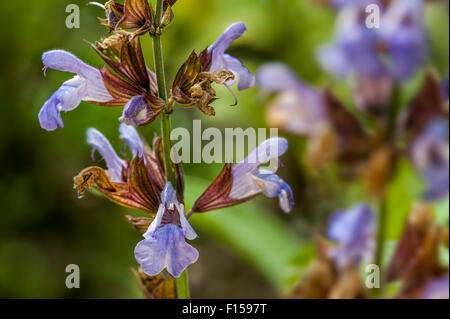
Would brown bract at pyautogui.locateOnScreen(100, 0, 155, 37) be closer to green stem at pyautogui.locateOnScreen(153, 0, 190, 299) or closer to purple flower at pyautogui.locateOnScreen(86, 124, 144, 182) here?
green stem at pyautogui.locateOnScreen(153, 0, 190, 299)

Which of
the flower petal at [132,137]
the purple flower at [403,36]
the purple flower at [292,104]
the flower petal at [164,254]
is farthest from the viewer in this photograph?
the purple flower at [292,104]

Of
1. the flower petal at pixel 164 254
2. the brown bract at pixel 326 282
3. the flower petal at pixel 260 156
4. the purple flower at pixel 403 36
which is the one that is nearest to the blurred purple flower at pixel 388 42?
the purple flower at pixel 403 36

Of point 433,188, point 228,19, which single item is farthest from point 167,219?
point 228,19

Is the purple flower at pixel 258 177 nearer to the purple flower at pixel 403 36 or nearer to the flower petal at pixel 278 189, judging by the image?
the flower petal at pixel 278 189

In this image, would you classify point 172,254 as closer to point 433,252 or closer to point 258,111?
point 433,252

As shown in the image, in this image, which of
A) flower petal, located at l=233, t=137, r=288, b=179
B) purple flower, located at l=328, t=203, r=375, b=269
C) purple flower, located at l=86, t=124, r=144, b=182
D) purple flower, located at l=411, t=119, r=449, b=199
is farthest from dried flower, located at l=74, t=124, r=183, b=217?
purple flower, located at l=411, t=119, r=449, b=199

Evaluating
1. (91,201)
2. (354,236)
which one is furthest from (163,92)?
(91,201)
